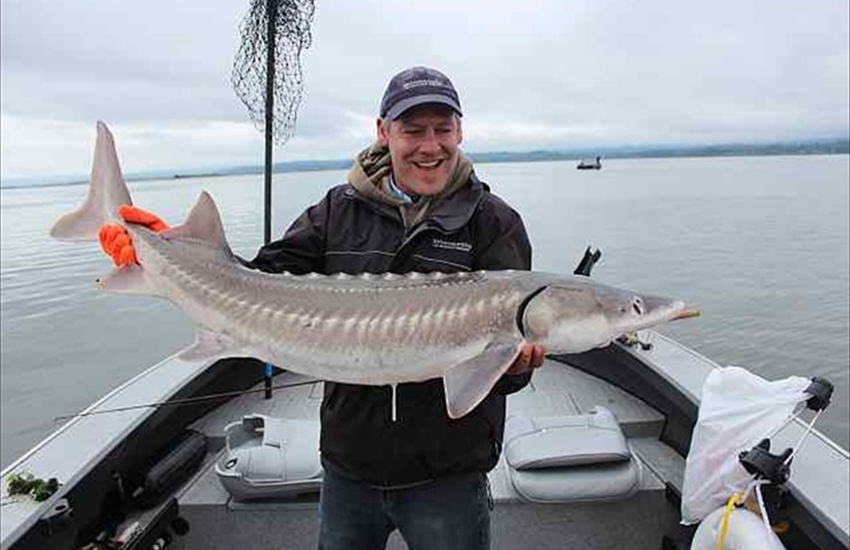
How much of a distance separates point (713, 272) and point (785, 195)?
23493mm

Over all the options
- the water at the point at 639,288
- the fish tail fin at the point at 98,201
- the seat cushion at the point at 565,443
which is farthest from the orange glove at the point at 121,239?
the water at the point at 639,288

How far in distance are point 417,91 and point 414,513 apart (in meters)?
1.10

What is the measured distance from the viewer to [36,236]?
27.3 meters

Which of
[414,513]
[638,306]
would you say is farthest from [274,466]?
[638,306]

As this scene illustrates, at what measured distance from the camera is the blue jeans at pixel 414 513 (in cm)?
174

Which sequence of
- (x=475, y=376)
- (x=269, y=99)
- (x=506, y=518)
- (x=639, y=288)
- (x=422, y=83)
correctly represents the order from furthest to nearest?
(x=639, y=288) < (x=269, y=99) < (x=506, y=518) < (x=422, y=83) < (x=475, y=376)

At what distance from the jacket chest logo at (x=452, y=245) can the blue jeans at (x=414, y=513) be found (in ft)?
1.95

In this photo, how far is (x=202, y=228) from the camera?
202 centimetres

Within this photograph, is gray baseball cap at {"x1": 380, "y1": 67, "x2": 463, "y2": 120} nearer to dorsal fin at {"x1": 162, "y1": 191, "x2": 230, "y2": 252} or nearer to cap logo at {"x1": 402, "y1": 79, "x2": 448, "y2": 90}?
cap logo at {"x1": 402, "y1": 79, "x2": 448, "y2": 90}

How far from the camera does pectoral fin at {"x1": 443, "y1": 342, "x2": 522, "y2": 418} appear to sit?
1.57 meters

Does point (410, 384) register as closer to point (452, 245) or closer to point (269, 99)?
point (452, 245)

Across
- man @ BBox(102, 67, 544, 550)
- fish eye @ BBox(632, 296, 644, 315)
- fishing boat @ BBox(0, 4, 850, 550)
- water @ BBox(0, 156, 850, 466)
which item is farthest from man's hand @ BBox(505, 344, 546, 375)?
water @ BBox(0, 156, 850, 466)

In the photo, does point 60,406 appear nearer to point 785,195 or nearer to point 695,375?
point 695,375

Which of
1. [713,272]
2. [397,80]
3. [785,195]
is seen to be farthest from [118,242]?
[785,195]
